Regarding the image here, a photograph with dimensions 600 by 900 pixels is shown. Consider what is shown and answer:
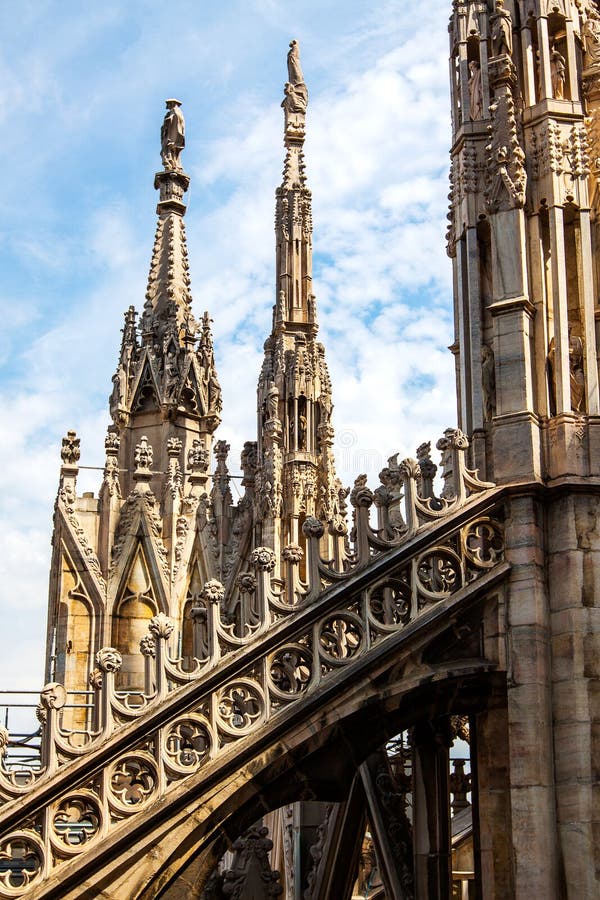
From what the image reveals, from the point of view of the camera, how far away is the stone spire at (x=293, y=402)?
2438cm

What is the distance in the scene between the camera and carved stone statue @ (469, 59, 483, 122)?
1238cm

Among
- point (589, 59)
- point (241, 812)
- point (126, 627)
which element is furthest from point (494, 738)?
point (126, 627)

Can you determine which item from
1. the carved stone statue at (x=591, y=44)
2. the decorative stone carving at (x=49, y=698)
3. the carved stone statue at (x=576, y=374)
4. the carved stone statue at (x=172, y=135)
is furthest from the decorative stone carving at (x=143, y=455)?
the decorative stone carving at (x=49, y=698)

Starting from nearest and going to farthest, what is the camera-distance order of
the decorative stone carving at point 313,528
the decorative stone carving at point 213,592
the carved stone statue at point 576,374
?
the decorative stone carving at point 213,592 → the decorative stone carving at point 313,528 → the carved stone statue at point 576,374

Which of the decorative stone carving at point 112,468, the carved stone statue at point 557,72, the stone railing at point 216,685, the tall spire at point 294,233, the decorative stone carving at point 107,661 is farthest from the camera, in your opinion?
the tall spire at point 294,233

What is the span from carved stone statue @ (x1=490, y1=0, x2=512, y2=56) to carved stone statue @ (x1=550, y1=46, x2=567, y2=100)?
44 cm

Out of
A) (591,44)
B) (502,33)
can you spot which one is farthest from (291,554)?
(591,44)

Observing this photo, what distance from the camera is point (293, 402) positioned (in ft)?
83.7

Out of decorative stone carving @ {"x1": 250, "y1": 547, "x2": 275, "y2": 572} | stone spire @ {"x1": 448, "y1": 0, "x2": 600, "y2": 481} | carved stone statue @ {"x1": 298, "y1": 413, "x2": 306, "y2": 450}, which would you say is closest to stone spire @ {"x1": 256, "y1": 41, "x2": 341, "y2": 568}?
carved stone statue @ {"x1": 298, "y1": 413, "x2": 306, "y2": 450}

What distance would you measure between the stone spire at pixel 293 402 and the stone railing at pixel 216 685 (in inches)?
472

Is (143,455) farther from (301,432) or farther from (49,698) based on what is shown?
(49,698)

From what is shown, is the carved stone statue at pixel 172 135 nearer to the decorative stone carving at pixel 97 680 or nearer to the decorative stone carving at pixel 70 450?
the decorative stone carving at pixel 70 450

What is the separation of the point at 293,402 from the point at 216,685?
16.3 m

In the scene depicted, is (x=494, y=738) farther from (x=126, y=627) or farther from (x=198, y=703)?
(x=126, y=627)
